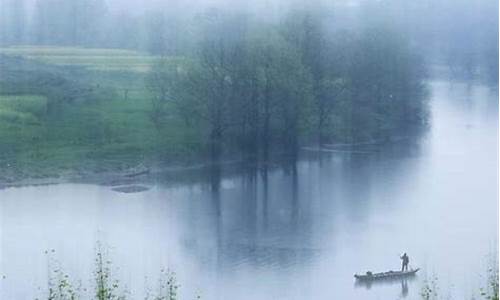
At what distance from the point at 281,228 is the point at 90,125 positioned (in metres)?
2.26

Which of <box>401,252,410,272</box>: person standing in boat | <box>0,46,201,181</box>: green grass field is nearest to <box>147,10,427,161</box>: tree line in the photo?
<box>0,46,201,181</box>: green grass field

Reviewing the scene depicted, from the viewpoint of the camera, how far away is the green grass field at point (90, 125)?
20.2 ft

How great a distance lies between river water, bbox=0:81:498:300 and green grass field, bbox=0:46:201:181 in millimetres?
425

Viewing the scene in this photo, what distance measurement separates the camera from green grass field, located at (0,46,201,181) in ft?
20.2

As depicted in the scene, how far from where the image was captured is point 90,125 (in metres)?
6.64

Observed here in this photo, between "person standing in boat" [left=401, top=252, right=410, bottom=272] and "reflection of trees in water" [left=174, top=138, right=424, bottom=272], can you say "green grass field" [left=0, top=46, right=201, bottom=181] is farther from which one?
"person standing in boat" [left=401, top=252, right=410, bottom=272]

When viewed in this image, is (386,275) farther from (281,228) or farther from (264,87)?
(264,87)

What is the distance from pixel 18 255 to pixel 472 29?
5.18 meters

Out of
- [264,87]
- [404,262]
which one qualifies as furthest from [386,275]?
[264,87]

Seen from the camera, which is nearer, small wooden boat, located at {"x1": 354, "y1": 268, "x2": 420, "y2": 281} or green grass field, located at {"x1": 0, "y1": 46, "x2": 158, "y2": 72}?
small wooden boat, located at {"x1": 354, "y1": 268, "x2": 420, "y2": 281}

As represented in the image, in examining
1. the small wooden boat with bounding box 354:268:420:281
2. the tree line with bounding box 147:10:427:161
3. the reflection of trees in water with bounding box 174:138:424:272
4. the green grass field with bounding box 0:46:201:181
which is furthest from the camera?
the tree line with bounding box 147:10:427:161

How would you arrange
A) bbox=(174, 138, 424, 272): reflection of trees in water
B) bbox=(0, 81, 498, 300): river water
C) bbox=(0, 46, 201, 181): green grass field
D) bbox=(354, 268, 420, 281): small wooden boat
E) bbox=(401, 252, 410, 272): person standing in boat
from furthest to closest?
bbox=(0, 46, 201, 181): green grass field < bbox=(174, 138, 424, 272): reflection of trees in water < bbox=(401, 252, 410, 272): person standing in boat < bbox=(354, 268, 420, 281): small wooden boat < bbox=(0, 81, 498, 300): river water

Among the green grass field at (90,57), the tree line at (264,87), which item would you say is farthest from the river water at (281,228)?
the green grass field at (90,57)

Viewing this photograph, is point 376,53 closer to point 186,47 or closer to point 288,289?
point 186,47
